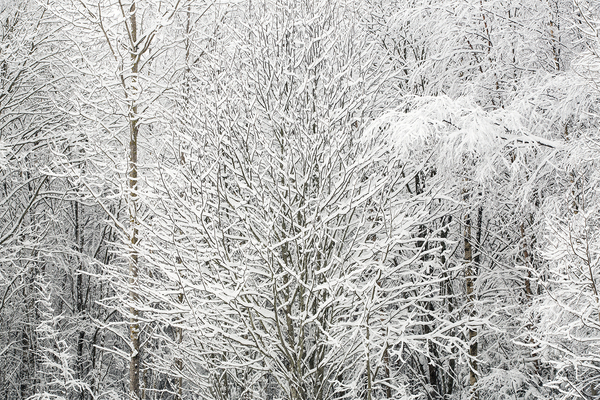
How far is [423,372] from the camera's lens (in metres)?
9.91

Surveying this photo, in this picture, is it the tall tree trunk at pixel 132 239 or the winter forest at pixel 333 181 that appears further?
the tall tree trunk at pixel 132 239

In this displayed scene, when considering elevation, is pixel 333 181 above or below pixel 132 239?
above

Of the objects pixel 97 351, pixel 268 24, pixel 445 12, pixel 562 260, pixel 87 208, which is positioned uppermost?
pixel 445 12

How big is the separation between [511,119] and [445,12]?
2630 mm

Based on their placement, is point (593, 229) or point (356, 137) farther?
point (356, 137)

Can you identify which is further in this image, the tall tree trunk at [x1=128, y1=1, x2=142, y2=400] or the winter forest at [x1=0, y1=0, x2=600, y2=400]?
the tall tree trunk at [x1=128, y1=1, x2=142, y2=400]

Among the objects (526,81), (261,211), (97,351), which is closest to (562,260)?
(526,81)

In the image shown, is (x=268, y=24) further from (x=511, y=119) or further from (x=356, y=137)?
(x=511, y=119)

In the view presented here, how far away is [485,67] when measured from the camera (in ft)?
23.5

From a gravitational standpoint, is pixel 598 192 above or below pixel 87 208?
above

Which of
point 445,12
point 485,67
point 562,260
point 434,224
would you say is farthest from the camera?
point 434,224

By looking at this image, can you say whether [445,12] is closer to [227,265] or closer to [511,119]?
[511,119]

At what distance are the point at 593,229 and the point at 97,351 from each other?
42.7 ft

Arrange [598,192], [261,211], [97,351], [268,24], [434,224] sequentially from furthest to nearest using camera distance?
[97,351] → [434,224] → [268,24] → [261,211] → [598,192]
